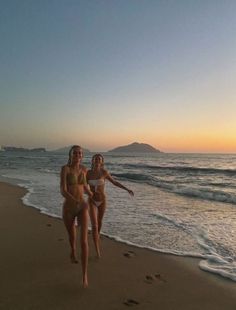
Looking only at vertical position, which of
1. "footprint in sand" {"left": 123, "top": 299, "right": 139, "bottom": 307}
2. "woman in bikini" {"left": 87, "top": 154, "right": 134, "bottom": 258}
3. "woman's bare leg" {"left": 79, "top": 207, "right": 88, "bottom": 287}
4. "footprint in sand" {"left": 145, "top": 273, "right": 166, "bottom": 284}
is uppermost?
"woman in bikini" {"left": 87, "top": 154, "right": 134, "bottom": 258}

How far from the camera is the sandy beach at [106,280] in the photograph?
469 cm

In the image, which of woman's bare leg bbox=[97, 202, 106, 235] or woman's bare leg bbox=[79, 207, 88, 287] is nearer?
woman's bare leg bbox=[79, 207, 88, 287]

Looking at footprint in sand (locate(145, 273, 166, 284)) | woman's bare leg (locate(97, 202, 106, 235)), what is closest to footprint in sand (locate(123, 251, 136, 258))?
woman's bare leg (locate(97, 202, 106, 235))

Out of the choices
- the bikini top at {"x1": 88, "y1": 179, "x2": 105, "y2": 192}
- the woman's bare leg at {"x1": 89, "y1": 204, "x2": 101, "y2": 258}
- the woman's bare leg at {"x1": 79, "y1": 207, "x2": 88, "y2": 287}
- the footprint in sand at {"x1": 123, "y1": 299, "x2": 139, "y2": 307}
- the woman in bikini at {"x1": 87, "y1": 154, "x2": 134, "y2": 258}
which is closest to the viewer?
the footprint in sand at {"x1": 123, "y1": 299, "x2": 139, "y2": 307}

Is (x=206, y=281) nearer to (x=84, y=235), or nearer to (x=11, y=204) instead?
(x=84, y=235)

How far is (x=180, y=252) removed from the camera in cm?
735

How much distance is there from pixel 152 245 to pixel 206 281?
7.15 ft

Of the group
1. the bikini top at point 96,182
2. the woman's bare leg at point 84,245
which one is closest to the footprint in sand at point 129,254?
the bikini top at point 96,182

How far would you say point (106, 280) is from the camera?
5.45 m

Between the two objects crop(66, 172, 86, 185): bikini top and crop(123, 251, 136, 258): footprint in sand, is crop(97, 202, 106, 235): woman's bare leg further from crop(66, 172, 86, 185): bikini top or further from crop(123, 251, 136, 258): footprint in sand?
crop(66, 172, 86, 185): bikini top

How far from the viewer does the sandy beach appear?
4688 mm

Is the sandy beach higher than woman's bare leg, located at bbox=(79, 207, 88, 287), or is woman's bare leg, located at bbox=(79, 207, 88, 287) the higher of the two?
woman's bare leg, located at bbox=(79, 207, 88, 287)

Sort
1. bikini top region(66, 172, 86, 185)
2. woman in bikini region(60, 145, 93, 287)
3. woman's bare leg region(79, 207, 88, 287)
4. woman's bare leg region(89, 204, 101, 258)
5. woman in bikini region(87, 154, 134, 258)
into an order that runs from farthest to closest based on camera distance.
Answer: woman in bikini region(87, 154, 134, 258) < woman's bare leg region(89, 204, 101, 258) < bikini top region(66, 172, 86, 185) < woman in bikini region(60, 145, 93, 287) < woman's bare leg region(79, 207, 88, 287)

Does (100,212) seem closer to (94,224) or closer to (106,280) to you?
(94,224)
